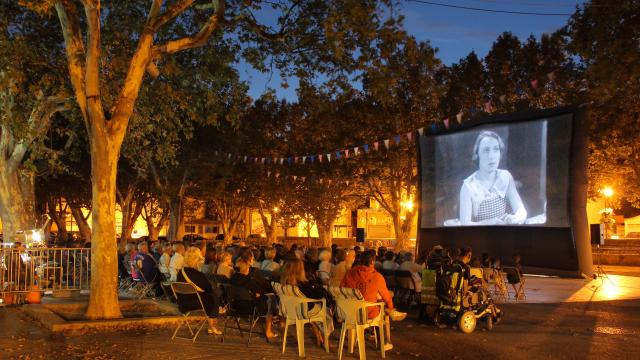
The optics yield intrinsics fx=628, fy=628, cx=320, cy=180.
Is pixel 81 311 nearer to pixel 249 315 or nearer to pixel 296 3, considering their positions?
pixel 249 315

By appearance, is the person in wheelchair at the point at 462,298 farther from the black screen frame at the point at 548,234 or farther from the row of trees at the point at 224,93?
the black screen frame at the point at 548,234

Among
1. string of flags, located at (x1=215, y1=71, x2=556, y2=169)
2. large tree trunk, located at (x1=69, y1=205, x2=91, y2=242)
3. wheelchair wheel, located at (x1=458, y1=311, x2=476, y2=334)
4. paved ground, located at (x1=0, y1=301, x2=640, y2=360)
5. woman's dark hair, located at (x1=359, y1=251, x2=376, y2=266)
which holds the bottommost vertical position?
paved ground, located at (x1=0, y1=301, x2=640, y2=360)

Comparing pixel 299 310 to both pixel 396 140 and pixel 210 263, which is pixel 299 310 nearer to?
pixel 210 263

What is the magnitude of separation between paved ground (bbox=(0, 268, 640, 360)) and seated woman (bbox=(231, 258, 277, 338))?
0.38 meters

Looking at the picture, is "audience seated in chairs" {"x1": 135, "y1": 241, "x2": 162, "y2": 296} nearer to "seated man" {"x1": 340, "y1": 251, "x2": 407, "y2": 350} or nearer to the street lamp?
"seated man" {"x1": 340, "y1": 251, "x2": 407, "y2": 350}

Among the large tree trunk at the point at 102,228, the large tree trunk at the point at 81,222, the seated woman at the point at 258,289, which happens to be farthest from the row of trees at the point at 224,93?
the large tree trunk at the point at 81,222

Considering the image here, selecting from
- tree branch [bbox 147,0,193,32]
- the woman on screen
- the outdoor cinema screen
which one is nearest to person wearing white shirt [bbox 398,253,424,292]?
tree branch [bbox 147,0,193,32]

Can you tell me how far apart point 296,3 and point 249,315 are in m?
5.53

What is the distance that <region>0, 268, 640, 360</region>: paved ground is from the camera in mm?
7695

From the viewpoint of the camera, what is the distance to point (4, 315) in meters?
10.7

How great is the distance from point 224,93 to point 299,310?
7.43 m

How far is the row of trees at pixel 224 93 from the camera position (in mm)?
10062

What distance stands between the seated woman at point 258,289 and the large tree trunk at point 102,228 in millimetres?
2312

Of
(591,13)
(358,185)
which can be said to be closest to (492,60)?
(358,185)
